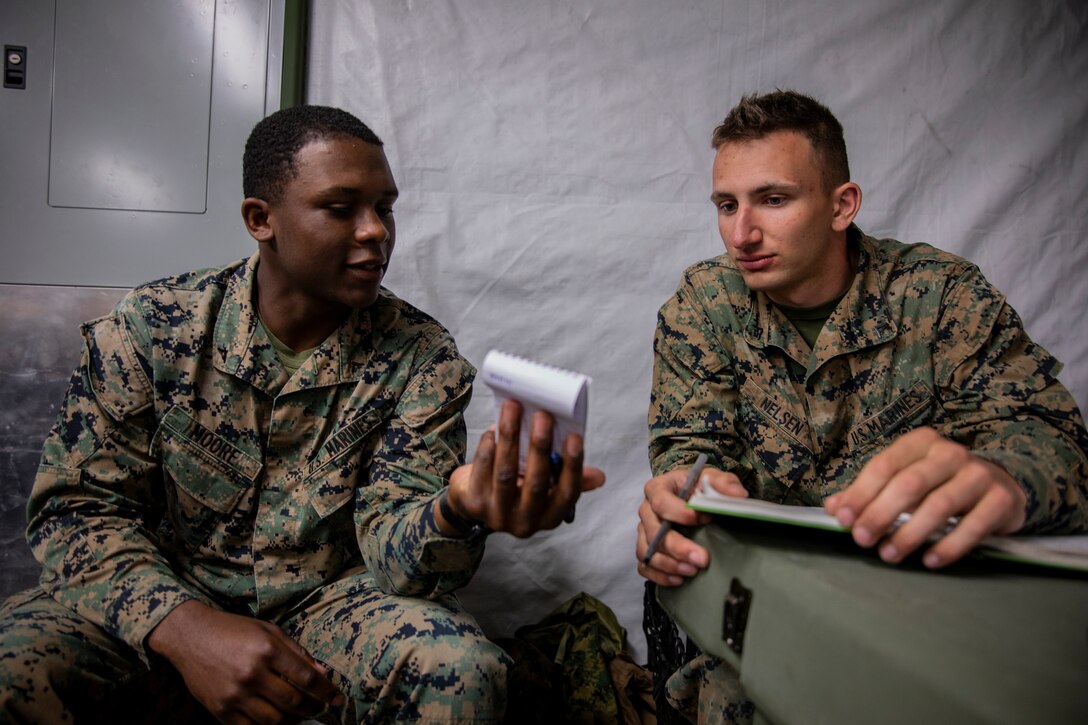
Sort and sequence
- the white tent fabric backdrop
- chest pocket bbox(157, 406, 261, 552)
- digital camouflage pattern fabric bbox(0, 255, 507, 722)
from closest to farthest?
digital camouflage pattern fabric bbox(0, 255, 507, 722) → chest pocket bbox(157, 406, 261, 552) → the white tent fabric backdrop

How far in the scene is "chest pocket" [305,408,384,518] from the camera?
144cm

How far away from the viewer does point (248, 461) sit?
1.44 m

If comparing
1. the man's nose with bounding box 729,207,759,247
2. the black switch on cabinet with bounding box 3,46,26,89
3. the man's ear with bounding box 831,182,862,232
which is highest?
the black switch on cabinet with bounding box 3,46,26,89

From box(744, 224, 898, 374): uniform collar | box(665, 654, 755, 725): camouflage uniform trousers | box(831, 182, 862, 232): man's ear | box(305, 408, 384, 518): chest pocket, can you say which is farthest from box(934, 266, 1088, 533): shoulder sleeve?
box(305, 408, 384, 518): chest pocket

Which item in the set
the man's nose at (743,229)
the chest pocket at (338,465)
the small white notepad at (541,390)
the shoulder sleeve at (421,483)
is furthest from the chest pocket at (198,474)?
the man's nose at (743,229)

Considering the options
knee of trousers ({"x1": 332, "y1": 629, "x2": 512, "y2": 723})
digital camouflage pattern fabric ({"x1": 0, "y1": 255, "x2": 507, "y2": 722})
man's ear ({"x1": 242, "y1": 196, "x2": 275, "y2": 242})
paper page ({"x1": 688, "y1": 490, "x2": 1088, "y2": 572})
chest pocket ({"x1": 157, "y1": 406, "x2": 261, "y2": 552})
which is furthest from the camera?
man's ear ({"x1": 242, "y1": 196, "x2": 275, "y2": 242})

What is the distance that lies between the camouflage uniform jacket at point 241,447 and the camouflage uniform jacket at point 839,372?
420 millimetres

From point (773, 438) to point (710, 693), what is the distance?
484mm

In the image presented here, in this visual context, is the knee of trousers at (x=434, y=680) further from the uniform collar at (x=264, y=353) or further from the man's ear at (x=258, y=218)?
the man's ear at (x=258, y=218)

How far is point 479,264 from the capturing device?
2.12 meters

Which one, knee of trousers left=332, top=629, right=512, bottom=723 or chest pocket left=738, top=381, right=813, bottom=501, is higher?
chest pocket left=738, top=381, right=813, bottom=501

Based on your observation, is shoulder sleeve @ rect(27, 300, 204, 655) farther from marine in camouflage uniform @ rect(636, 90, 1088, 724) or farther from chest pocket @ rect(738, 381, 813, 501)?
chest pocket @ rect(738, 381, 813, 501)

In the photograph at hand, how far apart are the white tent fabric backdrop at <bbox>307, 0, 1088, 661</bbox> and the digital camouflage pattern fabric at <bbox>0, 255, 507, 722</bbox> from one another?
64 cm

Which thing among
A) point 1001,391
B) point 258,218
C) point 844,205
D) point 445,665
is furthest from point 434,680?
point 844,205
